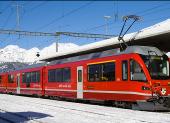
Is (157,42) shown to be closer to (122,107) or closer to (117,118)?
(122,107)

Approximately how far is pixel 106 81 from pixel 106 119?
6.29m

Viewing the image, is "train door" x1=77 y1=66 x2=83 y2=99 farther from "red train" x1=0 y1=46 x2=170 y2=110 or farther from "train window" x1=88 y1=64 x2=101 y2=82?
"train window" x1=88 y1=64 x2=101 y2=82

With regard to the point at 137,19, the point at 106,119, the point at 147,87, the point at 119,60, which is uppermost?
the point at 137,19

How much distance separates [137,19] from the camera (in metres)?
20.6

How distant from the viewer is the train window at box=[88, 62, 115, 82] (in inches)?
757

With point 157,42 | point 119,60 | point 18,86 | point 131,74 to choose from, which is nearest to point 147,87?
point 131,74

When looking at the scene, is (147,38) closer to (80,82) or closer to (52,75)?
(80,82)

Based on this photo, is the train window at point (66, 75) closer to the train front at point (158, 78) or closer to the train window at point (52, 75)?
the train window at point (52, 75)

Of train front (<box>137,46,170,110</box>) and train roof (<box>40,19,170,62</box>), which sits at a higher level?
train roof (<box>40,19,170,62</box>)

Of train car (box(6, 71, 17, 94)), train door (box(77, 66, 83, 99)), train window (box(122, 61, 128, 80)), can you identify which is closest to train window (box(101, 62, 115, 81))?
train window (box(122, 61, 128, 80))

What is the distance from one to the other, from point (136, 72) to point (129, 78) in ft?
1.77

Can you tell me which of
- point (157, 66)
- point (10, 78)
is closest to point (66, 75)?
point (157, 66)

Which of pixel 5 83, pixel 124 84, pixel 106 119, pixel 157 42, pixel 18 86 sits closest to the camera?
pixel 106 119

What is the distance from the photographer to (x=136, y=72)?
57.0 feet
